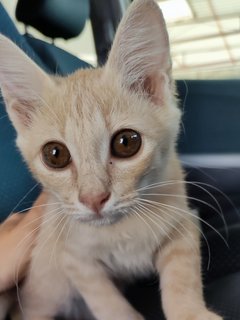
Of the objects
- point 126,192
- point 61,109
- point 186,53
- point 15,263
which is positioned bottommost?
point 186,53

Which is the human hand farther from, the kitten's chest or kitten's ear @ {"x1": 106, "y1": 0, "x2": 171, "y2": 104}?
kitten's ear @ {"x1": 106, "y1": 0, "x2": 171, "y2": 104}

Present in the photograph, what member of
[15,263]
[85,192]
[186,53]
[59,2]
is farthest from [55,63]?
[85,192]

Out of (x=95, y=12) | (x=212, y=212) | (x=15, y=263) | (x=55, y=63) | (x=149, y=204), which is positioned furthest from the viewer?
(x=95, y=12)

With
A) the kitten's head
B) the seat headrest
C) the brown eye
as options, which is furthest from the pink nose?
the seat headrest

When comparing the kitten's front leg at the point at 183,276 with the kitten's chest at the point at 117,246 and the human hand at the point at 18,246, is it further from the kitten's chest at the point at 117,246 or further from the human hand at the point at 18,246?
the human hand at the point at 18,246

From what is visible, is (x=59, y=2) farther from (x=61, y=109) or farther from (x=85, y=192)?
(x=85, y=192)

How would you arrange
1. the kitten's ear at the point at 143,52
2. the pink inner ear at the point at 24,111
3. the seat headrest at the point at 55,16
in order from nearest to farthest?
the kitten's ear at the point at 143,52
the pink inner ear at the point at 24,111
the seat headrest at the point at 55,16

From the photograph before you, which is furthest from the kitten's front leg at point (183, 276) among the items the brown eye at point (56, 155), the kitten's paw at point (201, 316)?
the brown eye at point (56, 155)
